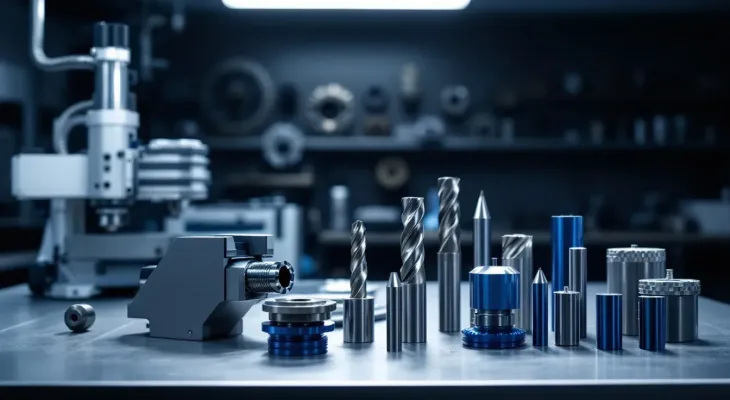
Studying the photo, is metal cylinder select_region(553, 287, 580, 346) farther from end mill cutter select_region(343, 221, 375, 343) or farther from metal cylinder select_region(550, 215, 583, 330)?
end mill cutter select_region(343, 221, 375, 343)

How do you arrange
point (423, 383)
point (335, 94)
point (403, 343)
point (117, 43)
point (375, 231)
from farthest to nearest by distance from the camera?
1. point (335, 94)
2. point (375, 231)
3. point (117, 43)
4. point (403, 343)
5. point (423, 383)

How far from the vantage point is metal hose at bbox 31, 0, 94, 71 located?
74.9 inches

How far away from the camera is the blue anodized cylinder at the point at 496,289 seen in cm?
117

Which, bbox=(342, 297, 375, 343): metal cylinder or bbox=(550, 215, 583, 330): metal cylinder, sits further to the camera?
bbox=(550, 215, 583, 330): metal cylinder

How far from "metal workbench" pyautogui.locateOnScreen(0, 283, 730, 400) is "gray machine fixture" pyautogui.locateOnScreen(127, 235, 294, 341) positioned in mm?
36

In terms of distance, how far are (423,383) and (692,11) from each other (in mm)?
4610

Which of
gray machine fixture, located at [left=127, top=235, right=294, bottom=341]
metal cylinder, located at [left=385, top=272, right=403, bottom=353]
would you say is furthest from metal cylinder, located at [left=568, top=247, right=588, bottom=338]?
gray machine fixture, located at [left=127, top=235, right=294, bottom=341]

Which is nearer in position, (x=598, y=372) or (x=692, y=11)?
(x=598, y=372)

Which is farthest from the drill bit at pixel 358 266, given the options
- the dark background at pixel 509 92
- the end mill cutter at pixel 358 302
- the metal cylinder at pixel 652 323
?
the dark background at pixel 509 92

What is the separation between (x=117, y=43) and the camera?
1872 millimetres

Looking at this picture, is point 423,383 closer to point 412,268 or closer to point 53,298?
point 412,268

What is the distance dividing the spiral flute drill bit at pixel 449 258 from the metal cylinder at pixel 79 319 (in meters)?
0.60

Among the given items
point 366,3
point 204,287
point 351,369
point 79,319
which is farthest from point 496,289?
point 366,3

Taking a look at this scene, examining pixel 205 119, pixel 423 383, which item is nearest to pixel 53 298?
pixel 423 383
